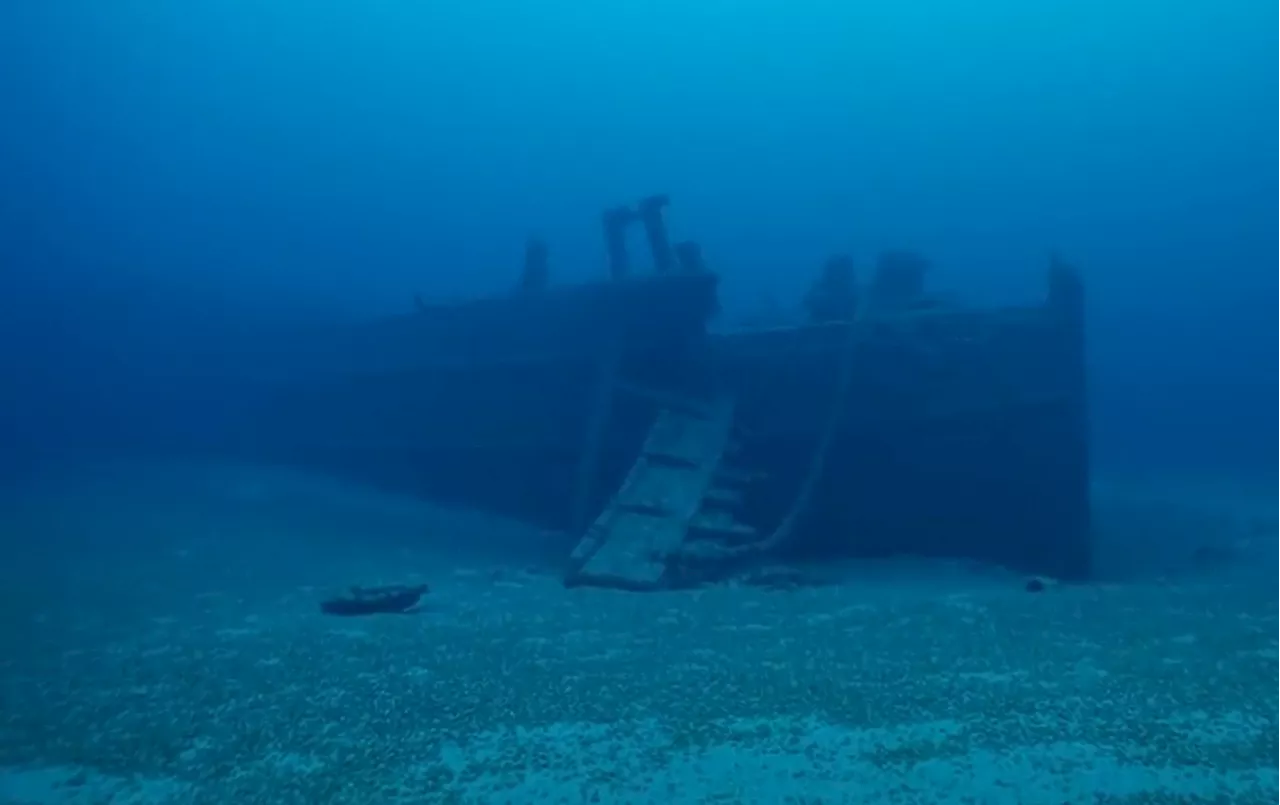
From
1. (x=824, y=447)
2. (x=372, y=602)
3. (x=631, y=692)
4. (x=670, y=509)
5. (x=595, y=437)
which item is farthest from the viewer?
(x=595, y=437)

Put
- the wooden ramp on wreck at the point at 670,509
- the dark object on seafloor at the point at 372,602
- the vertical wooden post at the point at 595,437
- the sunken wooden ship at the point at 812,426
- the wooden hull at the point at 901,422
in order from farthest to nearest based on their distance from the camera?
the vertical wooden post at the point at 595,437, the wooden hull at the point at 901,422, the sunken wooden ship at the point at 812,426, the wooden ramp on wreck at the point at 670,509, the dark object on seafloor at the point at 372,602

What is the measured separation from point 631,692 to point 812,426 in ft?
19.5

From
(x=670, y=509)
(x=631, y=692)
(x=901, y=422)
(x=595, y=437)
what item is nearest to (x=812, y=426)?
(x=901, y=422)

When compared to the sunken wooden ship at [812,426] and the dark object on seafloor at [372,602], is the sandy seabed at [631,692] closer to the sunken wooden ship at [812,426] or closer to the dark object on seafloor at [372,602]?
the dark object on seafloor at [372,602]

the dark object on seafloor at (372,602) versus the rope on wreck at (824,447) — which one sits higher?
the rope on wreck at (824,447)

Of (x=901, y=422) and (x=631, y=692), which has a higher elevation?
(x=901, y=422)

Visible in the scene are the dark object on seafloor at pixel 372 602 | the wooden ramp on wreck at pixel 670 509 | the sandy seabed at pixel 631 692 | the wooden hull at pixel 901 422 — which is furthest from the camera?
the wooden hull at pixel 901 422

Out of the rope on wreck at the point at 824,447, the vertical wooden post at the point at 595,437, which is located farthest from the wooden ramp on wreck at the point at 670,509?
the vertical wooden post at the point at 595,437

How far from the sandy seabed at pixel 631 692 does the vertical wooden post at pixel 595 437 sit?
6.42 feet

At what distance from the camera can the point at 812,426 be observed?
10.2 metres

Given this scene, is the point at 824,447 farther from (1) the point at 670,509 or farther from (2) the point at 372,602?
(2) the point at 372,602

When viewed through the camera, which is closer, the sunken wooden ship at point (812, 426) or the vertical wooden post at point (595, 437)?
the sunken wooden ship at point (812, 426)

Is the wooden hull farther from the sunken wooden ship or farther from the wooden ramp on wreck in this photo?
the wooden ramp on wreck

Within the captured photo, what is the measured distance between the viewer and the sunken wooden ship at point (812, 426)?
9.28 m
